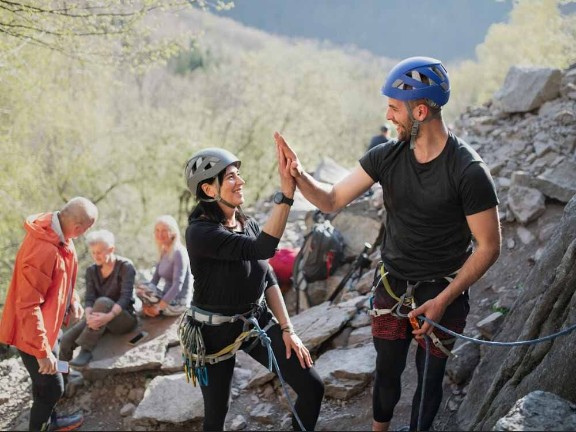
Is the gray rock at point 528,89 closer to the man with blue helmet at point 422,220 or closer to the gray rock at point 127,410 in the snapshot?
the man with blue helmet at point 422,220

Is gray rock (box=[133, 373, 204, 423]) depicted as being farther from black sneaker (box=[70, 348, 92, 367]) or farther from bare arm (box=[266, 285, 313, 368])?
bare arm (box=[266, 285, 313, 368])

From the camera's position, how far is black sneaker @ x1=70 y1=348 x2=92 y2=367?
6.06 meters

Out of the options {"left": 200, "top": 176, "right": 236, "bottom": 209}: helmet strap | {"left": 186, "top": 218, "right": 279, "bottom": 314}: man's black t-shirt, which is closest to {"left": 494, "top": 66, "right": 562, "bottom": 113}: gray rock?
{"left": 186, "top": 218, "right": 279, "bottom": 314}: man's black t-shirt

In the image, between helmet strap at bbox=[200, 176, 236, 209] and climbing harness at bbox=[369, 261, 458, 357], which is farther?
helmet strap at bbox=[200, 176, 236, 209]

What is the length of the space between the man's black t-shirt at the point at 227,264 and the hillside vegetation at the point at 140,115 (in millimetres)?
3949

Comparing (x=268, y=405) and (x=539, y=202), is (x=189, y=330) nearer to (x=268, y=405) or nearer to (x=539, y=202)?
(x=268, y=405)

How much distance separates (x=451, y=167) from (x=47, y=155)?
17.8 meters

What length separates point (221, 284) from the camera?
3.55 metres

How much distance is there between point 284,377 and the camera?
12.1 feet

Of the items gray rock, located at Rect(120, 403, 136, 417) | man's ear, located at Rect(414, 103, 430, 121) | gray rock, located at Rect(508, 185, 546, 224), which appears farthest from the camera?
gray rock, located at Rect(508, 185, 546, 224)

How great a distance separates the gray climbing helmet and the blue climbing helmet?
44.2 inches

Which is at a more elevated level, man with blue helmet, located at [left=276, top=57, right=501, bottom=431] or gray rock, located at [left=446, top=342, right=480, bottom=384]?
man with blue helmet, located at [left=276, top=57, right=501, bottom=431]

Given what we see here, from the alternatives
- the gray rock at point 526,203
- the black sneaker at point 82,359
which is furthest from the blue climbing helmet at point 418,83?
the black sneaker at point 82,359

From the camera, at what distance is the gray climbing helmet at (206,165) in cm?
346
